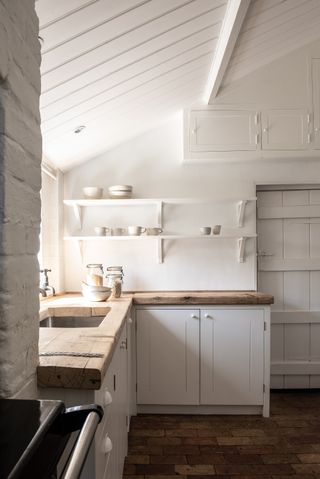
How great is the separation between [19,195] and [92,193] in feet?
6.55

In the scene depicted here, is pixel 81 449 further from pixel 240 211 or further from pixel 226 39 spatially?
pixel 240 211

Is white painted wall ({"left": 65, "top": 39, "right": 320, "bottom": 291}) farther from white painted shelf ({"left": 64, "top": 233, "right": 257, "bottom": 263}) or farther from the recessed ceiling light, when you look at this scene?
the recessed ceiling light

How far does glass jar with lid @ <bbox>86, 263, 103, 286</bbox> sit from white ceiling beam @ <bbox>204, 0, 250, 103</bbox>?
169 centimetres

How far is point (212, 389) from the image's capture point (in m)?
2.67

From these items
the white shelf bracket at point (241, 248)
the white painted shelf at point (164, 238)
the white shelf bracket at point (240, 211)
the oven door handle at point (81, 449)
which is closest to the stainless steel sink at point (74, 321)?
the white painted shelf at point (164, 238)

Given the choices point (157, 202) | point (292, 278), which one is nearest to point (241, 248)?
point (292, 278)

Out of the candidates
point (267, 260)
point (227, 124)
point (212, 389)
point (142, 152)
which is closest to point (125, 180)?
point (142, 152)

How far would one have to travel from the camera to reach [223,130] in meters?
2.91

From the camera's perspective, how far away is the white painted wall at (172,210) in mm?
3066

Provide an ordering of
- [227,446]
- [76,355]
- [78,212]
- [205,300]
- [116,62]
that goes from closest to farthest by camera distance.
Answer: [76,355] → [116,62] → [227,446] → [205,300] → [78,212]

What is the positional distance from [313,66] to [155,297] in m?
2.40

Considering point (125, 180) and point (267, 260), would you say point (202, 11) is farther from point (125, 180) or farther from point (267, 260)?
point (267, 260)

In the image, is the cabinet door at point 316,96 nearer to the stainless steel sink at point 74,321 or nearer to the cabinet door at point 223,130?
the cabinet door at point 223,130

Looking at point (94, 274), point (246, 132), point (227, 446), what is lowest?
point (227, 446)
